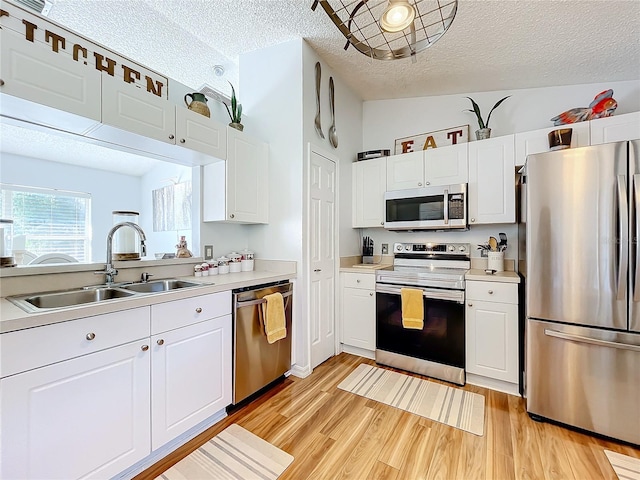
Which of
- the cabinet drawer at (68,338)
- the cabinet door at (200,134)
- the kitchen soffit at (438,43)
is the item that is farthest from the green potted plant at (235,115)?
the cabinet drawer at (68,338)

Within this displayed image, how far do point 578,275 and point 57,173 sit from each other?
18.6 ft

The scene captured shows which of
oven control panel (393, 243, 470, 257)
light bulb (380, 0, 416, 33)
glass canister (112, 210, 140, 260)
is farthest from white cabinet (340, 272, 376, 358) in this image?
light bulb (380, 0, 416, 33)

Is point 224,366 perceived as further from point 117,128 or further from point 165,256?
point 117,128

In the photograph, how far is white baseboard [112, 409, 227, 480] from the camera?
1430 millimetres

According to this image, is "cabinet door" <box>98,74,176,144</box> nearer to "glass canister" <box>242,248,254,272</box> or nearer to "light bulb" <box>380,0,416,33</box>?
"glass canister" <box>242,248,254,272</box>

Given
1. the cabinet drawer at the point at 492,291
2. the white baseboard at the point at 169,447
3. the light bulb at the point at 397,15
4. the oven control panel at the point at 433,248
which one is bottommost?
the white baseboard at the point at 169,447

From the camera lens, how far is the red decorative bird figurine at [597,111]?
213cm

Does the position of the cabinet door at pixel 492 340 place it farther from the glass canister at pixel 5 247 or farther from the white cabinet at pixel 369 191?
the glass canister at pixel 5 247

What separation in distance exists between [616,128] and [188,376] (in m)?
3.44

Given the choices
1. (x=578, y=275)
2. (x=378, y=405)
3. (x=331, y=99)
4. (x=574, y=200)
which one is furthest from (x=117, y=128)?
(x=578, y=275)

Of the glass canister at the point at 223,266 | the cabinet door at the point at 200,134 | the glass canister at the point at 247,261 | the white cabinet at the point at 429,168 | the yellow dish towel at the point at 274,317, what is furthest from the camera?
the white cabinet at the point at 429,168

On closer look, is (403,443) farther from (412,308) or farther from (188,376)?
(188,376)

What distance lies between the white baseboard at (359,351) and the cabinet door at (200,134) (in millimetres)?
Answer: 2238

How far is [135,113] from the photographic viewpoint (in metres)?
1.69
